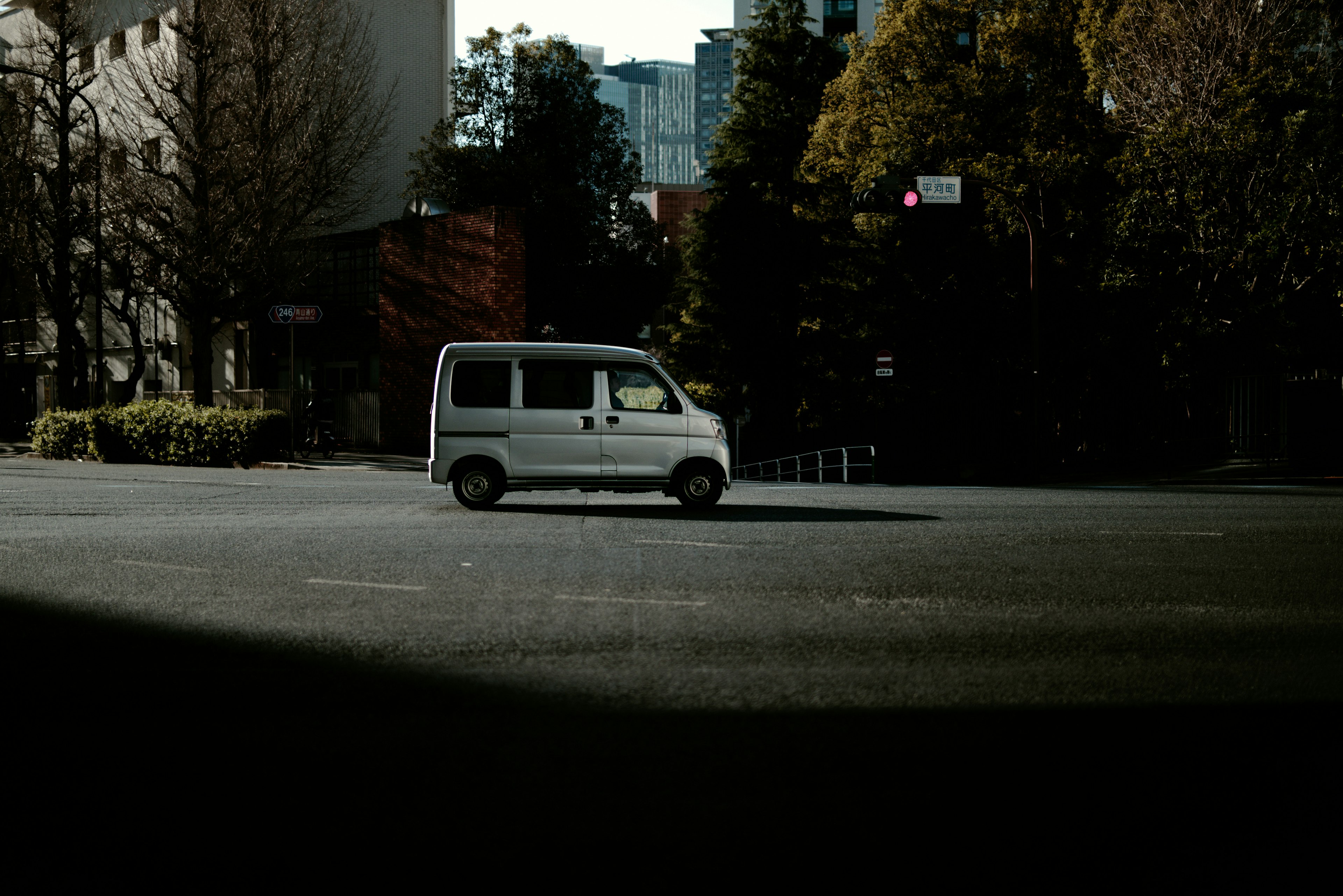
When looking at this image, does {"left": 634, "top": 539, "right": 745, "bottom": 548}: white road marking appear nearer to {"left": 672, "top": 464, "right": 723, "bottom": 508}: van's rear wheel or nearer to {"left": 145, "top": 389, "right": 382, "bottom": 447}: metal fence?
{"left": 672, "top": 464, "right": 723, "bottom": 508}: van's rear wheel

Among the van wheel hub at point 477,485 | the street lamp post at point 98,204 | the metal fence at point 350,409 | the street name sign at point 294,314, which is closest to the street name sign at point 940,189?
the van wheel hub at point 477,485

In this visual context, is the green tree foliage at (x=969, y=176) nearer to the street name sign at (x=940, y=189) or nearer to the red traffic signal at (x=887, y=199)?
the street name sign at (x=940, y=189)

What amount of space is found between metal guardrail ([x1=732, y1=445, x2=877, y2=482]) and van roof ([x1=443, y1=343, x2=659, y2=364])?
8.40m

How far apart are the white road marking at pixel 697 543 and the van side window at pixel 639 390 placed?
330cm

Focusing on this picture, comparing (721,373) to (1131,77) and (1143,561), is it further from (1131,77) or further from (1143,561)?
(1143,561)

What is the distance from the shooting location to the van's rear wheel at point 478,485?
1430 centimetres

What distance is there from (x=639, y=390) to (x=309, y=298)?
28005mm

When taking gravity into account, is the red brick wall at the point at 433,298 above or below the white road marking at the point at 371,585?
above

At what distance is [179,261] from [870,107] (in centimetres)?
1810

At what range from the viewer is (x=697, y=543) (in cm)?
1077

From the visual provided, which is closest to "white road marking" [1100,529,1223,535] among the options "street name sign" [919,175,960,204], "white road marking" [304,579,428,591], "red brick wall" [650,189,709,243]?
"white road marking" [304,579,428,591]

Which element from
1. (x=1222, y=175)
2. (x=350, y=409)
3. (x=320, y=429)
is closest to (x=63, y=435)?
(x=350, y=409)

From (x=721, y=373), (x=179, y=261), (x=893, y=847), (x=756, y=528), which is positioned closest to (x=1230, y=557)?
(x=756, y=528)

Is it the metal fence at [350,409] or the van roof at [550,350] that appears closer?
the van roof at [550,350]
